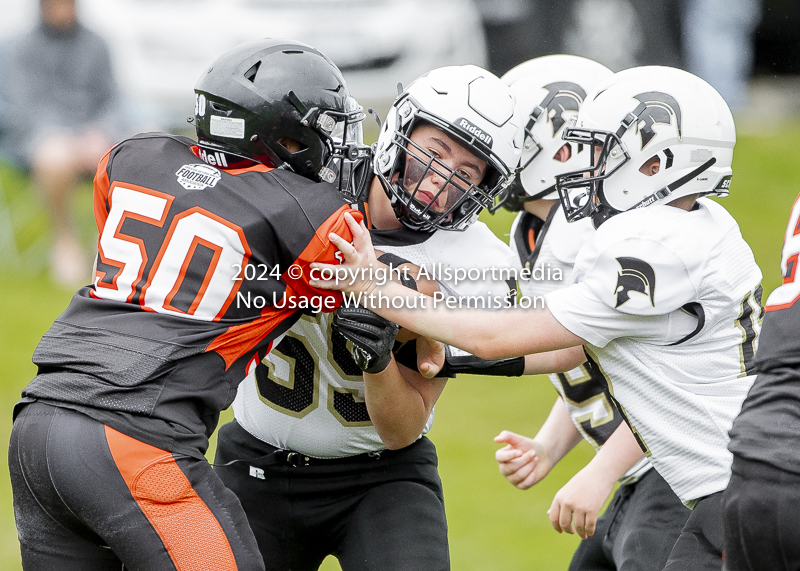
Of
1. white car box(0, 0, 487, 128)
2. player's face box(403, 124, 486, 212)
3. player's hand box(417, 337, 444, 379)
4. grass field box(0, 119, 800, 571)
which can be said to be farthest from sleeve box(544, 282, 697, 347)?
white car box(0, 0, 487, 128)

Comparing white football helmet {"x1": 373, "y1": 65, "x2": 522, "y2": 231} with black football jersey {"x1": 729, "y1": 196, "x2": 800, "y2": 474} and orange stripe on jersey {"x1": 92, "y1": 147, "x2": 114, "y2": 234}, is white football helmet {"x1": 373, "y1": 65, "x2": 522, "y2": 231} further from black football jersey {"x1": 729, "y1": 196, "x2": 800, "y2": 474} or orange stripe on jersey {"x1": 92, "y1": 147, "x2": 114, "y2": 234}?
black football jersey {"x1": 729, "y1": 196, "x2": 800, "y2": 474}

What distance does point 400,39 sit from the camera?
1114 cm

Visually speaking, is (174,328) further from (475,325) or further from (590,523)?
(590,523)

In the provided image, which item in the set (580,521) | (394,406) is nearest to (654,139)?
(394,406)

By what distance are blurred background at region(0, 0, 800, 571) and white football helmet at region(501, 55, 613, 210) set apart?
101 inches

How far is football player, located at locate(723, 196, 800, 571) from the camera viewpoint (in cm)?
225

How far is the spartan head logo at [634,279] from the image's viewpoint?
2623 millimetres

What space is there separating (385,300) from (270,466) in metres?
0.85

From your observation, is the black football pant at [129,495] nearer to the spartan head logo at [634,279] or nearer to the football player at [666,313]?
the football player at [666,313]

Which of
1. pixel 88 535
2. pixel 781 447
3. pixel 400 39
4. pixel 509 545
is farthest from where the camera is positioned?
pixel 400 39

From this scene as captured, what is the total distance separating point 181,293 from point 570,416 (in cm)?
158

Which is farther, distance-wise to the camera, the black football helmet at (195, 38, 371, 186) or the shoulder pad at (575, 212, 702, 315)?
the black football helmet at (195, 38, 371, 186)

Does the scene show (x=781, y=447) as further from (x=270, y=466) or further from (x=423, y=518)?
(x=270, y=466)

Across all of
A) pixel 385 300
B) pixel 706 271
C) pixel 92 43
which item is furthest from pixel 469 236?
→ pixel 92 43
